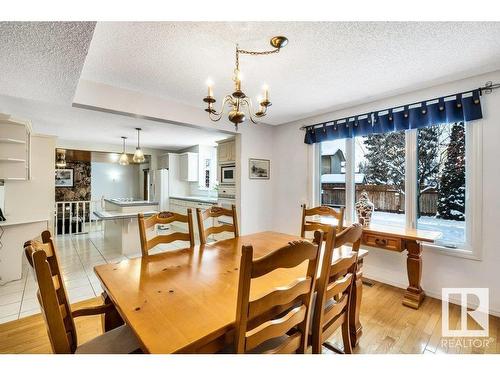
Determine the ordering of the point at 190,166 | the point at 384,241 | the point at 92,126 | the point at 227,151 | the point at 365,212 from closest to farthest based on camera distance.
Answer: the point at 384,241, the point at 365,212, the point at 92,126, the point at 227,151, the point at 190,166

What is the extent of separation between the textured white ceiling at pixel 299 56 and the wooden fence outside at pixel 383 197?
1172mm

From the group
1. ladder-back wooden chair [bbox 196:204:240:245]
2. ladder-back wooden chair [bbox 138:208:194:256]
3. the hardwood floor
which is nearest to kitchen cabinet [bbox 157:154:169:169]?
the hardwood floor

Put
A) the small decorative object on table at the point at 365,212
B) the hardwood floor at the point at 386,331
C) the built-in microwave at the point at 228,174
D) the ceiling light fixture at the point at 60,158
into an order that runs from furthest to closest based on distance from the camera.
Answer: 1. the ceiling light fixture at the point at 60,158
2. the built-in microwave at the point at 228,174
3. the small decorative object on table at the point at 365,212
4. the hardwood floor at the point at 386,331

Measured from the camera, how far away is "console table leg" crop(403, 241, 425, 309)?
2.31m

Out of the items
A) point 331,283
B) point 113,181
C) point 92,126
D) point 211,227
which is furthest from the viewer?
point 113,181

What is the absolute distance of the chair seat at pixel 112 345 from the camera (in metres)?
1.05

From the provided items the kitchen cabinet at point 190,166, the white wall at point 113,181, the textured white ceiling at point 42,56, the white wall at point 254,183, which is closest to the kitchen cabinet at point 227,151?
the white wall at point 254,183

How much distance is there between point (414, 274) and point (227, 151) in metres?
3.23

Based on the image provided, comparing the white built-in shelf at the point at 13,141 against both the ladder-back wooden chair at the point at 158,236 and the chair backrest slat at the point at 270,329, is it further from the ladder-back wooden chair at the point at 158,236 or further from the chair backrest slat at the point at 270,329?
the chair backrest slat at the point at 270,329

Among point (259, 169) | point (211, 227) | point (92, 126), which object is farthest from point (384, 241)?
point (92, 126)

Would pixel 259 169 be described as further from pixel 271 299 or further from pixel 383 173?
pixel 271 299

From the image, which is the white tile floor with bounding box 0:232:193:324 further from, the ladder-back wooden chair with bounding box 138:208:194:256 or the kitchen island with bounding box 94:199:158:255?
the ladder-back wooden chair with bounding box 138:208:194:256

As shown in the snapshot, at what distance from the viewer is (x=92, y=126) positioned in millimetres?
4125

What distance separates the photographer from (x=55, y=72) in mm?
1744
